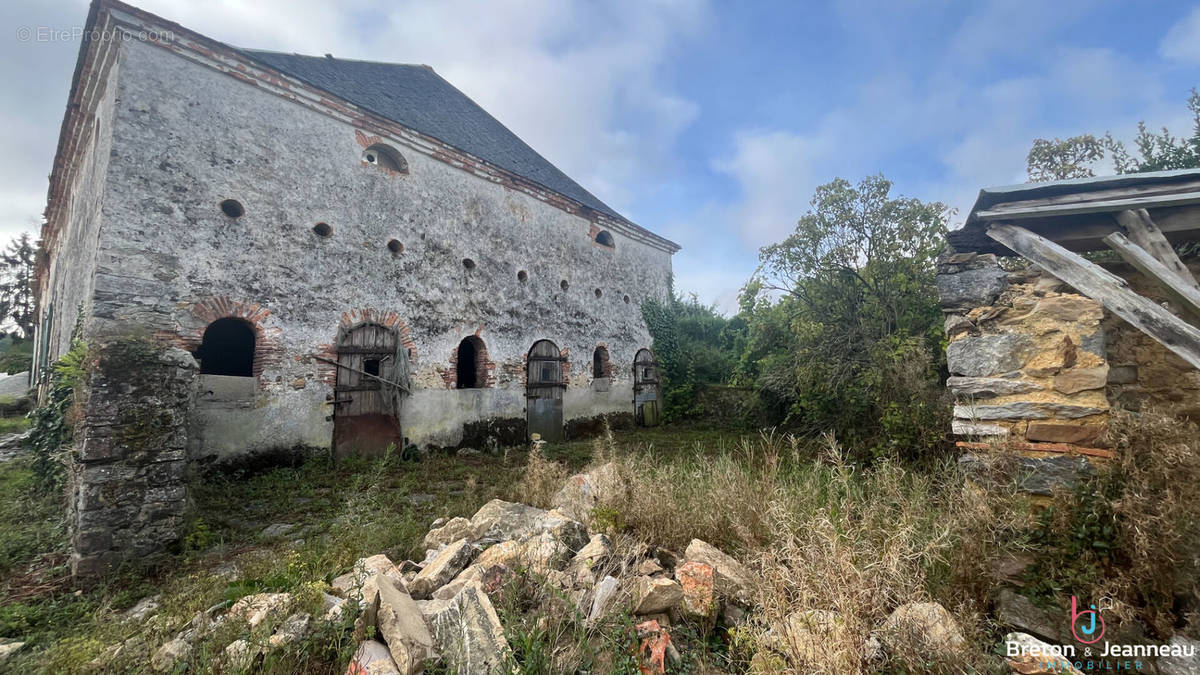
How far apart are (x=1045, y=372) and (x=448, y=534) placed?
457 centimetres

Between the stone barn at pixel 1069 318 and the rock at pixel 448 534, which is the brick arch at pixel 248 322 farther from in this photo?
the stone barn at pixel 1069 318

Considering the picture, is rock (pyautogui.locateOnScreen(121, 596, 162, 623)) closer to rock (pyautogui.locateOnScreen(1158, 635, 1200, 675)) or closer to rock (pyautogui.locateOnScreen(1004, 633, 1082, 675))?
rock (pyautogui.locateOnScreen(1004, 633, 1082, 675))

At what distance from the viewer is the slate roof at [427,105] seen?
7.89 metres

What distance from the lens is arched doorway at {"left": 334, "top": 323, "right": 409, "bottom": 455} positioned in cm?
707

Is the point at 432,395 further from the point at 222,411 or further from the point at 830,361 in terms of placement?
the point at 830,361

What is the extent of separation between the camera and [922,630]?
1953 mm

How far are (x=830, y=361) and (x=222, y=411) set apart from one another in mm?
8677

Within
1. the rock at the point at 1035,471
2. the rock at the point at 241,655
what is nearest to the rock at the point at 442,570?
the rock at the point at 241,655

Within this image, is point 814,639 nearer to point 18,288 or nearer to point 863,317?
point 863,317

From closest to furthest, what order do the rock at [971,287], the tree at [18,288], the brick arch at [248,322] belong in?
the rock at [971,287] < the brick arch at [248,322] < the tree at [18,288]

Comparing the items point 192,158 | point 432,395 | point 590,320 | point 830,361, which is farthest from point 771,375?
point 192,158

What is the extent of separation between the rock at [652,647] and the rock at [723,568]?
0.53 m

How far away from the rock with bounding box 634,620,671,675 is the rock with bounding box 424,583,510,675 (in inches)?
24.1

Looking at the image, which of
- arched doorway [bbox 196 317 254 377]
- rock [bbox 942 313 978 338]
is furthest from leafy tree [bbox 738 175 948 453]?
arched doorway [bbox 196 317 254 377]
